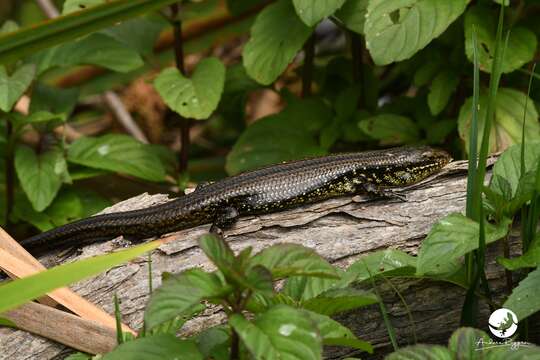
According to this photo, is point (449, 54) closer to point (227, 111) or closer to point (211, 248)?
point (227, 111)

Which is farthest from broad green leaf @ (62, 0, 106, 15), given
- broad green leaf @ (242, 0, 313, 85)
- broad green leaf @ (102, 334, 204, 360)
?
broad green leaf @ (102, 334, 204, 360)

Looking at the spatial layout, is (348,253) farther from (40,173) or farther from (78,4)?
(78,4)

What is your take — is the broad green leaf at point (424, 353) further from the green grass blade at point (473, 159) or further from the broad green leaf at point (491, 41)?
the broad green leaf at point (491, 41)

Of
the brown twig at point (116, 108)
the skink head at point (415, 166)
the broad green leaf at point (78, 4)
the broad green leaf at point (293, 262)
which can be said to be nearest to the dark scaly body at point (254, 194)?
the skink head at point (415, 166)

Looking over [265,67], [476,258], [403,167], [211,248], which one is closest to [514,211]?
[476,258]

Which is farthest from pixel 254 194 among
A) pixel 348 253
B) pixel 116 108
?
pixel 116 108
